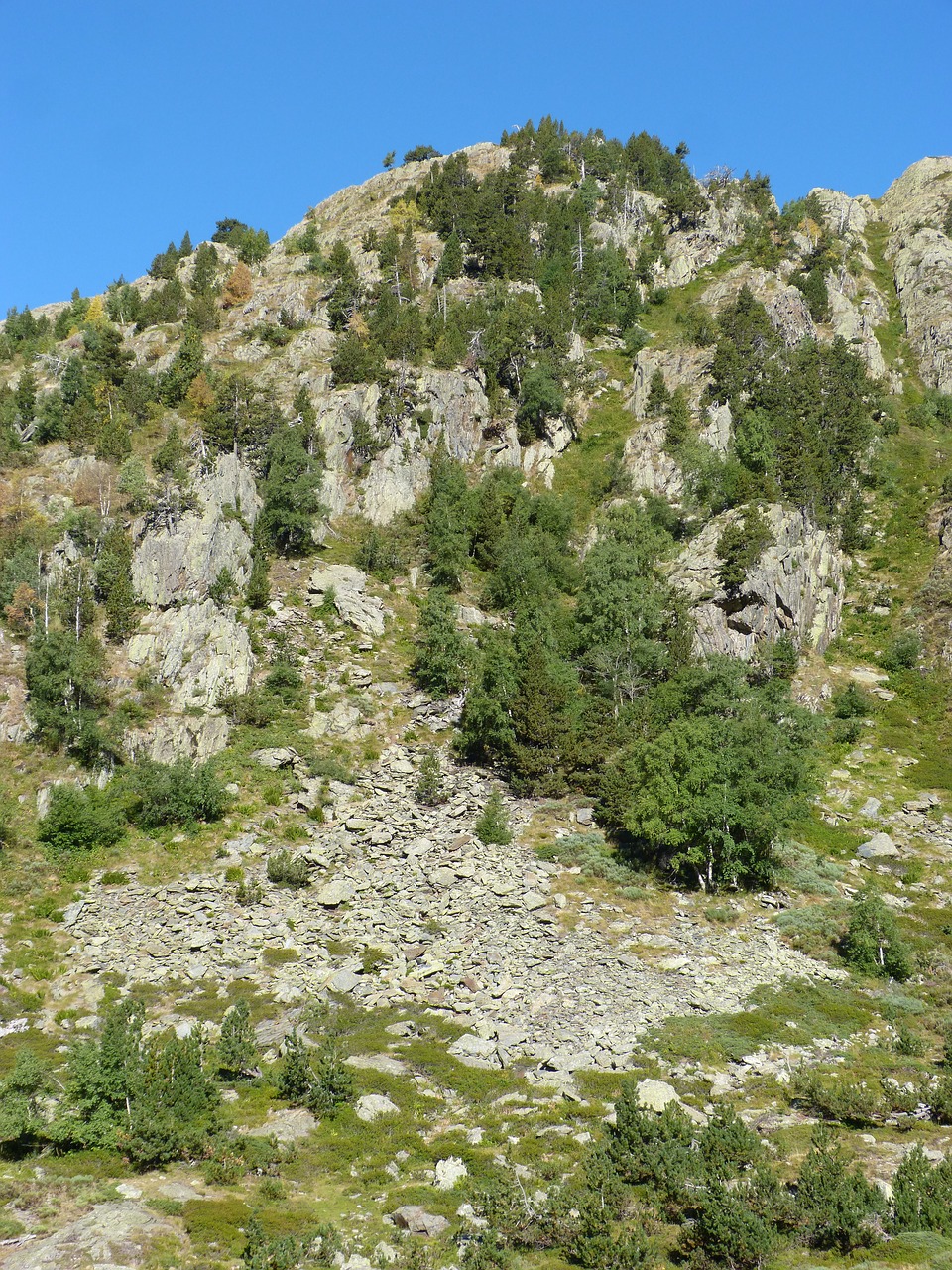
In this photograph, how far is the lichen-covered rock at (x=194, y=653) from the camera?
53.7 metres

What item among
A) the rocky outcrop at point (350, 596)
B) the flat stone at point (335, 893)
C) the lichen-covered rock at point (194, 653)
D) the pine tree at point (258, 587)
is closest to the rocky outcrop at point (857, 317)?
the rocky outcrop at point (350, 596)

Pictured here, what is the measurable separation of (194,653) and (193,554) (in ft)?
28.3

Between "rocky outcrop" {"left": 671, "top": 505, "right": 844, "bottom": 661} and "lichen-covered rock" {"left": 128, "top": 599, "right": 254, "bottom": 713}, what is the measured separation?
111ft

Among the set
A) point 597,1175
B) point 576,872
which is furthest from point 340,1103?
point 576,872

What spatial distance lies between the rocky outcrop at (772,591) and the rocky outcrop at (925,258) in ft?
155

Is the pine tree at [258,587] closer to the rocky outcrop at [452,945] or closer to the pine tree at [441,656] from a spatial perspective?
the pine tree at [441,656]

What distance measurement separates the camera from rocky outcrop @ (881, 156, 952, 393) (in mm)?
107188

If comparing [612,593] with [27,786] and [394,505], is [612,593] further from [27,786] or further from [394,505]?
[27,786]

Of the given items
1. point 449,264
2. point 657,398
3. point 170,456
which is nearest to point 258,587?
point 170,456

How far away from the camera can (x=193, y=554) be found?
198ft

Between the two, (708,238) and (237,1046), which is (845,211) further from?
(237,1046)

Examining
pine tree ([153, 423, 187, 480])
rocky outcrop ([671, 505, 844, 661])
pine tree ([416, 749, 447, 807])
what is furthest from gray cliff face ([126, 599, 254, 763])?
rocky outcrop ([671, 505, 844, 661])

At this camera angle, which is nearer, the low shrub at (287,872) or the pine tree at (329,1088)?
the pine tree at (329,1088)

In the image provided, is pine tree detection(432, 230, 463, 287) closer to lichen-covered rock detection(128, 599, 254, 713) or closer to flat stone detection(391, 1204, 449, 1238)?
lichen-covered rock detection(128, 599, 254, 713)
